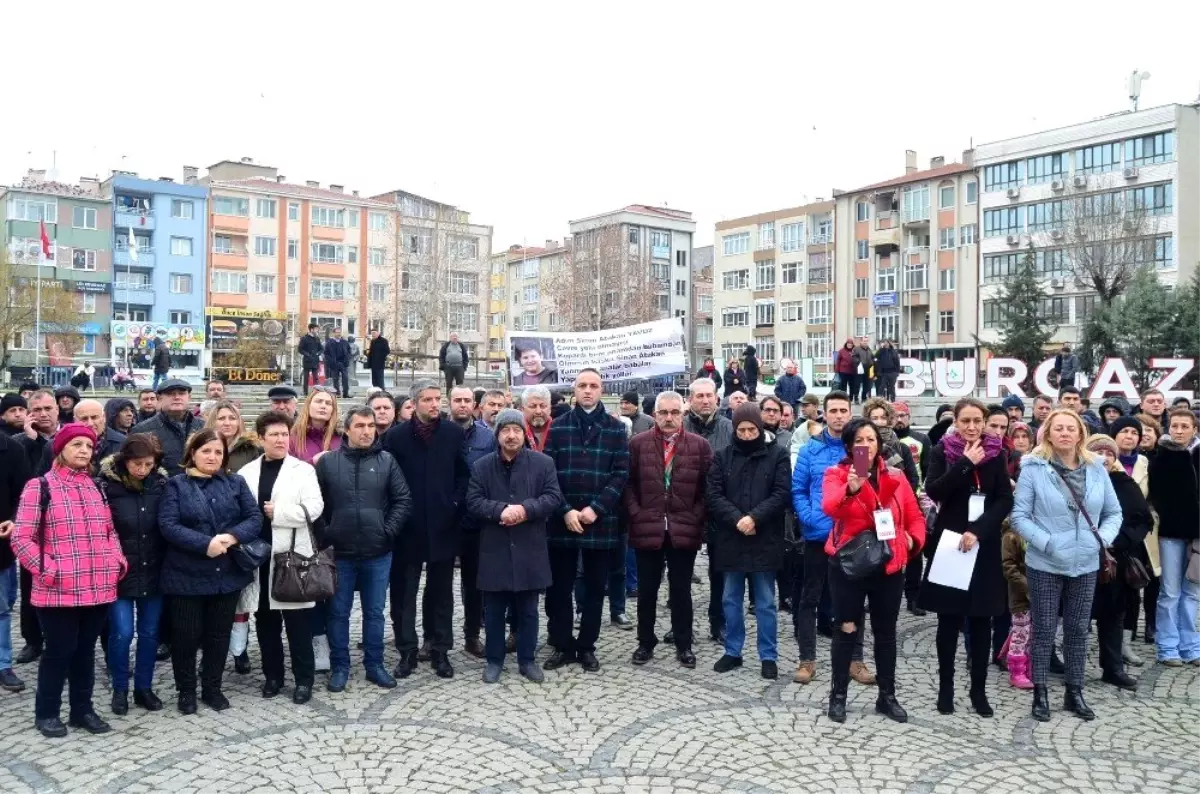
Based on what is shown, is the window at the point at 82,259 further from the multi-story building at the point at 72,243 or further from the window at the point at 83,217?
the window at the point at 83,217

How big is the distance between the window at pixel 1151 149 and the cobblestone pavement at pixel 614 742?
178 ft

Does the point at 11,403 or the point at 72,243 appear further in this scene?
the point at 72,243

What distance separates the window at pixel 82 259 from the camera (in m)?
64.8

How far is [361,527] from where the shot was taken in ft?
22.4

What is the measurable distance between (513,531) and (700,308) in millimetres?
89932

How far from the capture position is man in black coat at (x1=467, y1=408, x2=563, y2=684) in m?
7.08

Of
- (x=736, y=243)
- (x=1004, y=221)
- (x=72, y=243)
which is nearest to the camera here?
(x=1004, y=221)

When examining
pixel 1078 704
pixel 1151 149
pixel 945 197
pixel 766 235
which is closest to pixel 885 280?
pixel 945 197

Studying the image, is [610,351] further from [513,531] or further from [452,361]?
[513,531]

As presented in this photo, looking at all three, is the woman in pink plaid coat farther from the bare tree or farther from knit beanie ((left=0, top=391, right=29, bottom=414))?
the bare tree

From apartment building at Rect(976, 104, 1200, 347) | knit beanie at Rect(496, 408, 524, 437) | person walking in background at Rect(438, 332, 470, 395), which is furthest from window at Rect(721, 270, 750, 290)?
knit beanie at Rect(496, 408, 524, 437)

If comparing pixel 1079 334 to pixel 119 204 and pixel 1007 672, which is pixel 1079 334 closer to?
pixel 1007 672

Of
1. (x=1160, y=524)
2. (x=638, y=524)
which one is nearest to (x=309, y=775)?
(x=638, y=524)

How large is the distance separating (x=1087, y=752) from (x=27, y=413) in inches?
314
